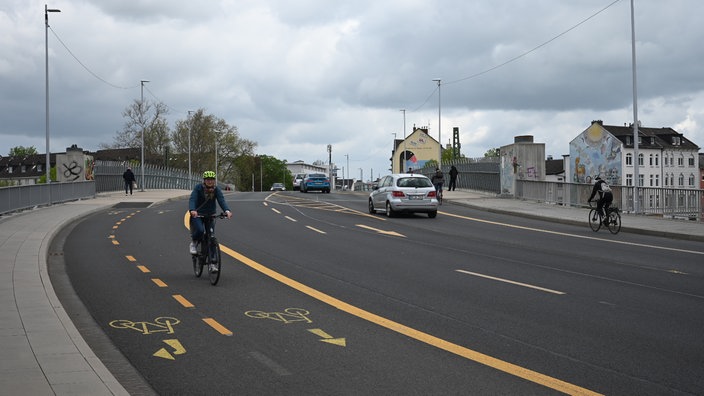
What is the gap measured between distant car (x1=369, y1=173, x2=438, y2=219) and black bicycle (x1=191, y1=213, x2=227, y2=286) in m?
16.0

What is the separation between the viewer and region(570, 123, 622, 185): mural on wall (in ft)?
321

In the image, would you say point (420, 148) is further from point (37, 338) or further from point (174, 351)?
point (37, 338)

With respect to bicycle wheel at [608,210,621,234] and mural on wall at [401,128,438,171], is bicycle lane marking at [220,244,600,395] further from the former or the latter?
mural on wall at [401,128,438,171]

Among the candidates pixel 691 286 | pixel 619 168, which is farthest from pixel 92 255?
pixel 619 168

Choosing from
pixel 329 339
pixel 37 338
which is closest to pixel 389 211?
pixel 329 339

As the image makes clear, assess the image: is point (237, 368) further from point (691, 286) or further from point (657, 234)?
point (657, 234)

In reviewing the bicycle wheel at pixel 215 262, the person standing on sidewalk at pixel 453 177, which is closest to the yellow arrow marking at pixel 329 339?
the bicycle wheel at pixel 215 262

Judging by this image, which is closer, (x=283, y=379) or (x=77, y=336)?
(x=283, y=379)

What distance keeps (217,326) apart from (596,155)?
101348 mm

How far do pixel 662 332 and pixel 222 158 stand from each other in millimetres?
119705

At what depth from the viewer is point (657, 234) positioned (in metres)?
21.2

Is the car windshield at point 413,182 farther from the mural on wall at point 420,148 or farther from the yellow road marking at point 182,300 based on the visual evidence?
the mural on wall at point 420,148

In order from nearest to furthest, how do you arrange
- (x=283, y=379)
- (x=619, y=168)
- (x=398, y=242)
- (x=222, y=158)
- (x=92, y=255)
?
(x=283, y=379), (x=92, y=255), (x=398, y=242), (x=619, y=168), (x=222, y=158)

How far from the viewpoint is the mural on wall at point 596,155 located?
97938mm
